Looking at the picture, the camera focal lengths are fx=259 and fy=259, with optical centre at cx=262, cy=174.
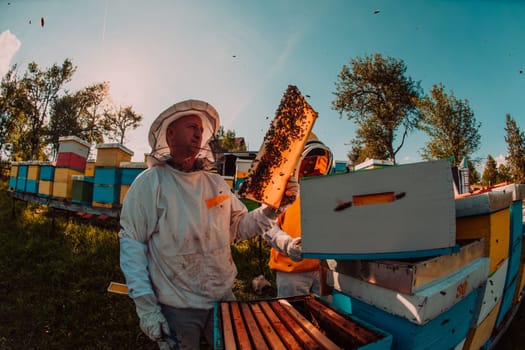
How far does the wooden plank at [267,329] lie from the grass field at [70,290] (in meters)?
2.18

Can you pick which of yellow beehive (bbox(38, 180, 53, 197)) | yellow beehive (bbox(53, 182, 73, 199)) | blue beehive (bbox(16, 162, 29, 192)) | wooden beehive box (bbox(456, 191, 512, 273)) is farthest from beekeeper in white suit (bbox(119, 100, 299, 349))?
blue beehive (bbox(16, 162, 29, 192))

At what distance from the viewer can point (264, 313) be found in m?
1.38

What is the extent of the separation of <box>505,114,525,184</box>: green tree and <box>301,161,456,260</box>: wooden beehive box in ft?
99.7

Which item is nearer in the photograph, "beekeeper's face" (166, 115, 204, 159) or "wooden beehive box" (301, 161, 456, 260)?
"wooden beehive box" (301, 161, 456, 260)

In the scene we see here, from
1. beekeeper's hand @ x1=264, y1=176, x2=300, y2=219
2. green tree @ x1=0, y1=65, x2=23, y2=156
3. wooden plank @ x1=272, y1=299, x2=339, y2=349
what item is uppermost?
green tree @ x1=0, y1=65, x2=23, y2=156

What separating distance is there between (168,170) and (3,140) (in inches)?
932

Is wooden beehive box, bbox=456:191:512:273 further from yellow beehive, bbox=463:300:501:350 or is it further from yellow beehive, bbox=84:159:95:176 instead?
yellow beehive, bbox=84:159:95:176

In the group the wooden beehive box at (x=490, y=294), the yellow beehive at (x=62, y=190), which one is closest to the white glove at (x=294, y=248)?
the wooden beehive box at (x=490, y=294)

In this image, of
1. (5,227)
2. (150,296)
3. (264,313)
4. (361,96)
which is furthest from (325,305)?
(361,96)

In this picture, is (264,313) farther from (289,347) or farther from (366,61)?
(366,61)

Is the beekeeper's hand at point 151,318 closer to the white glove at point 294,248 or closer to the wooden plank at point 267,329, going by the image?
the wooden plank at point 267,329

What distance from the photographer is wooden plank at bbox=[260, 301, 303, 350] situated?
1.05 metres

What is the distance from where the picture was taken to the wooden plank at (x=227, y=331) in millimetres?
1031

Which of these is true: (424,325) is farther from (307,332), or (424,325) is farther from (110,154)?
(110,154)
